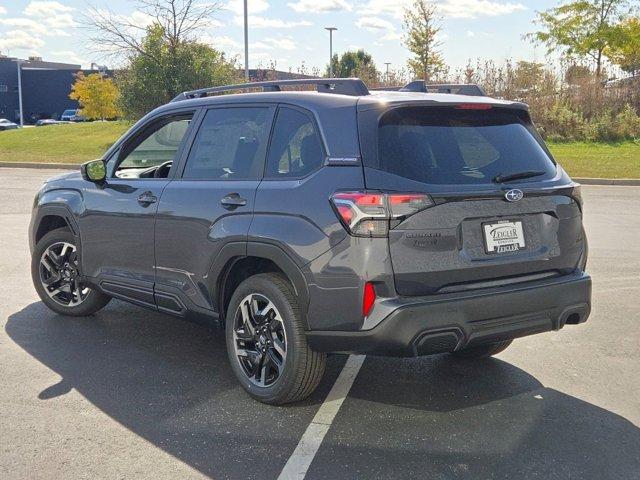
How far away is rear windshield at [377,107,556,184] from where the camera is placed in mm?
3795

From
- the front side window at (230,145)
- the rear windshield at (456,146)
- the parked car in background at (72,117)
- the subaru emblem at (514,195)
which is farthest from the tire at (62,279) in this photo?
the parked car in background at (72,117)

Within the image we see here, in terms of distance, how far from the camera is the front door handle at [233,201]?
426cm

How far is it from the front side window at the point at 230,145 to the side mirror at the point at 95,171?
3.09 ft

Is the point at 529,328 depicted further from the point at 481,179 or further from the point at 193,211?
the point at 193,211

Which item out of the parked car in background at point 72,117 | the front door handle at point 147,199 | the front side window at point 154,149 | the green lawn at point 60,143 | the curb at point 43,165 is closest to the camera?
the front door handle at point 147,199

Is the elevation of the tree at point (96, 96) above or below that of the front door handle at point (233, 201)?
above

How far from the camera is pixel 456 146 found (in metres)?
3.98

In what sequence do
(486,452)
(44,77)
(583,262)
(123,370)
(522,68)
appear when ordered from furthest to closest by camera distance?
(44,77) < (522,68) < (123,370) < (583,262) < (486,452)

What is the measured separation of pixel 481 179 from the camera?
3.93 meters

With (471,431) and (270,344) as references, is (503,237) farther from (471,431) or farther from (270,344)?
(270,344)

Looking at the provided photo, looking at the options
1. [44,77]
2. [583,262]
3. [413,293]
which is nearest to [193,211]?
[413,293]

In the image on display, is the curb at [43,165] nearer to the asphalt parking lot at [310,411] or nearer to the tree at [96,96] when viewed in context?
the asphalt parking lot at [310,411]

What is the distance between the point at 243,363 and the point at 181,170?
4.51ft

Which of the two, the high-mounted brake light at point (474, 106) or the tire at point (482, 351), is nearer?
the high-mounted brake light at point (474, 106)
